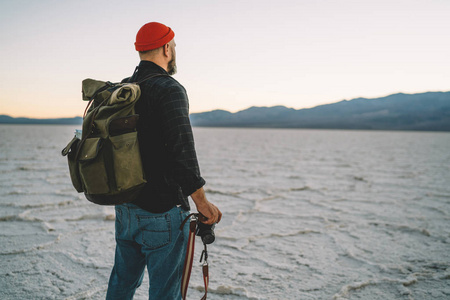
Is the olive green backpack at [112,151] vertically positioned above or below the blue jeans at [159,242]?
above

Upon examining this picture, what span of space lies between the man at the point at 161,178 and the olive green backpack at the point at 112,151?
0.22 ft

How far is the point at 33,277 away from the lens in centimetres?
220

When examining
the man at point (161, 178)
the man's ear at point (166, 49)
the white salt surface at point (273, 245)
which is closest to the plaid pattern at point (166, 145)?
the man at point (161, 178)

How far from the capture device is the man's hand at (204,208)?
3.96 ft

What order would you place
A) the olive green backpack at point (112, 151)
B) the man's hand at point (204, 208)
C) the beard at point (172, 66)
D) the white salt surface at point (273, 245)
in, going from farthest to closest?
the white salt surface at point (273, 245)
the beard at point (172, 66)
the man's hand at point (204, 208)
the olive green backpack at point (112, 151)

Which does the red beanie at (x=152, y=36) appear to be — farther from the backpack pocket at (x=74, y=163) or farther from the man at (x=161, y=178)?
the backpack pocket at (x=74, y=163)

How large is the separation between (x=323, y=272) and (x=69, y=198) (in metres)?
3.57

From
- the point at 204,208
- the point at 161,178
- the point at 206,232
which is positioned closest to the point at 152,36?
the point at 161,178

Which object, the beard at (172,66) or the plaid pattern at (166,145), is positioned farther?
the beard at (172,66)

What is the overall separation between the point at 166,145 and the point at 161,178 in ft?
0.41

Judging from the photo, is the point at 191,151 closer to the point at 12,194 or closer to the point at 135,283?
the point at 135,283

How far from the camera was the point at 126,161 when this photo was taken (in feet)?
3.60

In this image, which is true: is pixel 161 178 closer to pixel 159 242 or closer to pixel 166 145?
pixel 166 145

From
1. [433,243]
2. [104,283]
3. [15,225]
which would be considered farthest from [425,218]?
[15,225]
